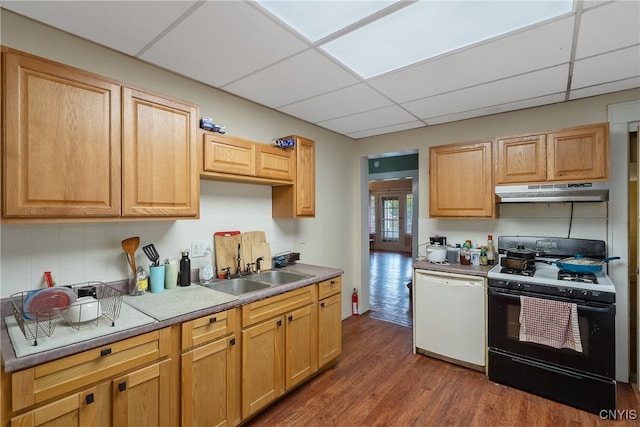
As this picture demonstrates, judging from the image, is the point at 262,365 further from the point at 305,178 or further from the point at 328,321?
the point at 305,178

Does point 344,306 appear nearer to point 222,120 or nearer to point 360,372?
point 360,372

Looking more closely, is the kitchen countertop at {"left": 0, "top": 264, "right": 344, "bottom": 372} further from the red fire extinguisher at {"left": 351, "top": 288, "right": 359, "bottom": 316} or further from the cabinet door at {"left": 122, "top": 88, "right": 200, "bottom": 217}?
the red fire extinguisher at {"left": 351, "top": 288, "right": 359, "bottom": 316}

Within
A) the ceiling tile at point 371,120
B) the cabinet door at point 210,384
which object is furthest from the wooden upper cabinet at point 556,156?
the cabinet door at point 210,384

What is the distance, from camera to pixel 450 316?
9.59 ft

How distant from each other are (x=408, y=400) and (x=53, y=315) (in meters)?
2.45

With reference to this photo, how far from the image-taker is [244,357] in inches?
79.8

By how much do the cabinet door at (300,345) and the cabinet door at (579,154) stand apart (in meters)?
2.45

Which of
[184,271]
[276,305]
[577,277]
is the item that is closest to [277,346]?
[276,305]

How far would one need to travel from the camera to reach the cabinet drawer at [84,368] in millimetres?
1204

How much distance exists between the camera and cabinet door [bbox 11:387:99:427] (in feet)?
4.00

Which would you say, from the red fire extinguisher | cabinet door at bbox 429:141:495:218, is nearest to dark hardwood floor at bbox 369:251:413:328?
the red fire extinguisher

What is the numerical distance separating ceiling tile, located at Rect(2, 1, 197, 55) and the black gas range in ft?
10.0

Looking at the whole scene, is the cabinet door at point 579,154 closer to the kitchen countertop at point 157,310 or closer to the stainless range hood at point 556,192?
the stainless range hood at point 556,192

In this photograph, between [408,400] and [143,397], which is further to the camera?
[408,400]
